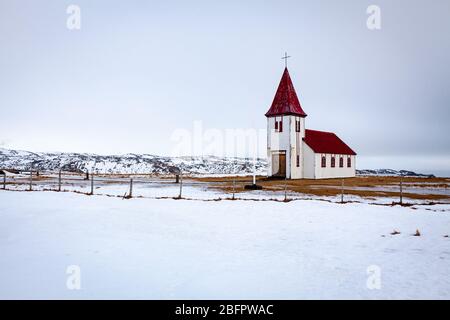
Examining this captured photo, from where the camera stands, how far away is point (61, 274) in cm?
606

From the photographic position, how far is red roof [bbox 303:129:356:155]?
4003 cm

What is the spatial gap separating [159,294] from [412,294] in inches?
163

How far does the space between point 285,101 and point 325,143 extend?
925 centimetres

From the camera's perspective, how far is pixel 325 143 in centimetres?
4312

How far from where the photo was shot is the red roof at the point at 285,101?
3772cm

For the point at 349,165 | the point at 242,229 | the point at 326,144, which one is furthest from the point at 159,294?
the point at 349,165

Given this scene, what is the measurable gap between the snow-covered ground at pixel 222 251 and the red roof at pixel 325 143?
2621 centimetres
